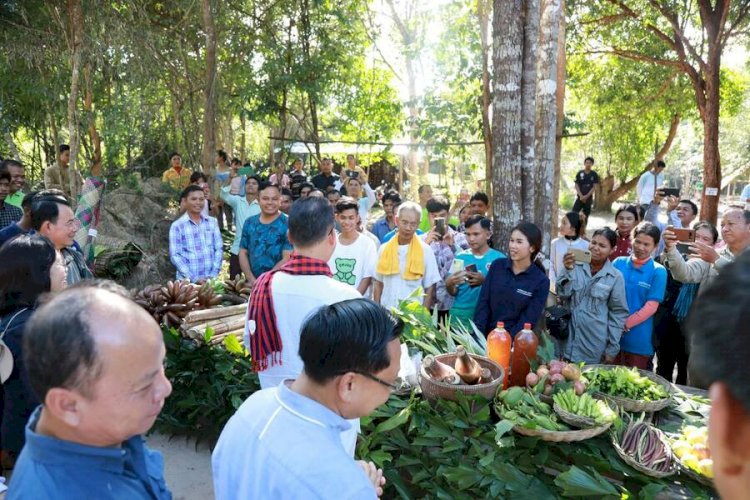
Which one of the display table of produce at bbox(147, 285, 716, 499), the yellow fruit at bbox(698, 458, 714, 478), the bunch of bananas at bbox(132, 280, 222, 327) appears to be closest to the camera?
the yellow fruit at bbox(698, 458, 714, 478)

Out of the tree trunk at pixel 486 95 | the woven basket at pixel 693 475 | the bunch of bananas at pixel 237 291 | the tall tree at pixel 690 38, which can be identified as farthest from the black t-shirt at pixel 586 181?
the woven basket at pixel 693 475

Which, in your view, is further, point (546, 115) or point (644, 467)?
point (546, 115)

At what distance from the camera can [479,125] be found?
8617 mm

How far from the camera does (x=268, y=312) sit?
2527 mm

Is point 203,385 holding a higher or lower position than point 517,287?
lower

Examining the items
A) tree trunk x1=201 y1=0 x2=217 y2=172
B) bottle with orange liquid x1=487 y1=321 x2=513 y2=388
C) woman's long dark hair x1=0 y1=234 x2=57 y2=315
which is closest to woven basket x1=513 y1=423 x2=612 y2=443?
bottle with orange liquid x1=487 y1=321 x2=513 y2=388

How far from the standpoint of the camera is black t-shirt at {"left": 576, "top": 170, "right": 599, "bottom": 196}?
530 inches

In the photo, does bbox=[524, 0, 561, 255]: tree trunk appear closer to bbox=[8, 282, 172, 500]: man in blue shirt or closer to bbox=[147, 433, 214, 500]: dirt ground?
bbox=[147, 433, 214, 500]: dirt ground

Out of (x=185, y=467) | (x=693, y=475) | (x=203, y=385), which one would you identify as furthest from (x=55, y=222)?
(x=693, y=475)

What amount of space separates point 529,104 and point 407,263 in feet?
5.30

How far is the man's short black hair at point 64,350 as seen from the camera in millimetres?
1141

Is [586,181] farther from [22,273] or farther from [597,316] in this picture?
[22,273]

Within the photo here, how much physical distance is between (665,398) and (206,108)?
7629 millimetres

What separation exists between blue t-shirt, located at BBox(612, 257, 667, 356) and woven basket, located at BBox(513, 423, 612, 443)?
2037mm
